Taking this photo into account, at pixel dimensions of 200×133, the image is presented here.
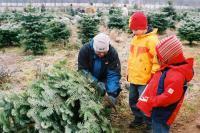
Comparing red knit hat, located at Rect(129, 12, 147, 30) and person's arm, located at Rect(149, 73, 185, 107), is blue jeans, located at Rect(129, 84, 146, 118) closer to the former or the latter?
red knit hat, located at Rect(129, 12, 147, 30)

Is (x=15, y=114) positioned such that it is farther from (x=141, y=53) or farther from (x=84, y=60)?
(x=141, y=53)

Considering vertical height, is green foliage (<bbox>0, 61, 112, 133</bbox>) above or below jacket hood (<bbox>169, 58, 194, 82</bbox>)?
below

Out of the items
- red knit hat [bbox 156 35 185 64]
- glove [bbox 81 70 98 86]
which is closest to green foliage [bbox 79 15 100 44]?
glove [bbox 81 70 98 86]

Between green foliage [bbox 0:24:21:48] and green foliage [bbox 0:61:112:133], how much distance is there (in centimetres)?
899

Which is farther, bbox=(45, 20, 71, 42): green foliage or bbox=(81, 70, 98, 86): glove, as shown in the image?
bbox=(45, 20, 71, 42): green foliage

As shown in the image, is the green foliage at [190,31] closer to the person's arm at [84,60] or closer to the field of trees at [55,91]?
the field of trees at [55,91]

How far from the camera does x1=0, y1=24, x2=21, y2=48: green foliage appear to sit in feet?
43.8

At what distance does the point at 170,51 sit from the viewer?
425 centimetres

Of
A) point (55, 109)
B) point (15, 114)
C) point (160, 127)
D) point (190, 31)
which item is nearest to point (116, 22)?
point (190, 31)

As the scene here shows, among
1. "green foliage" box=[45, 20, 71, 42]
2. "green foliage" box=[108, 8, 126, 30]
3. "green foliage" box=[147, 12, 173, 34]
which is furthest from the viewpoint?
"green foliage" box=[147, 12, 173, 34]

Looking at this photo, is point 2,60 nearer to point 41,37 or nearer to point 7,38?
point 41,37

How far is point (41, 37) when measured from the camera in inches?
477

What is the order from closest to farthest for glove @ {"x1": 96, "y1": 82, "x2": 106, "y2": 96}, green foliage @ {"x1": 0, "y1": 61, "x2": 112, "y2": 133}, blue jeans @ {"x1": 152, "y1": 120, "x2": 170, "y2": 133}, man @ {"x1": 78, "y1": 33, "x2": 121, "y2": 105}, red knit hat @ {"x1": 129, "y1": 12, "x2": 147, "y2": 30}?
green foliage @ {"x1": 0, "y1": 61, "x2": 112, "y2": 133} < blue jeans @ {"x1": 152, "y1": 120, "x2": 170, "y2": 133} < red knit hat @ {"x1": 129, "y1": 12, "x2": 147, "y2": 30} < glove @ {"x1": 96, "y1": 82, "x2": 106, "y2": 96} < man @ {"x1": 78, "y1": 33, "x2": 121, "y2": 105}

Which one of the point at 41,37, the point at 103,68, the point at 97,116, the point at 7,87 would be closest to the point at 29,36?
the point at 41,37
